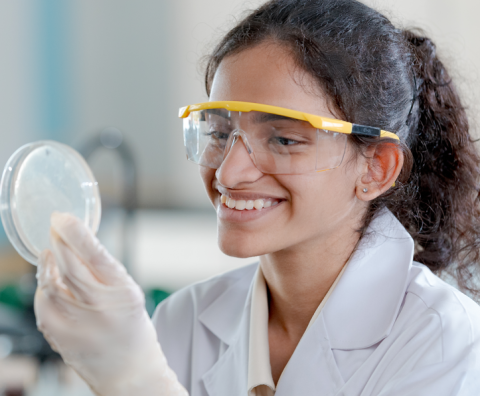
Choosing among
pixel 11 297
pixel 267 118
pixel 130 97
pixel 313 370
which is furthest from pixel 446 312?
pixel 130 97

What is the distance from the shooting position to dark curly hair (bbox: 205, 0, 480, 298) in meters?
1.25

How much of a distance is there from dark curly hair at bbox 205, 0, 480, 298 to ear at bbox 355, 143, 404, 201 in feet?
0.09

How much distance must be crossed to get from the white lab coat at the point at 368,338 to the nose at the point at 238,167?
0.35 metres

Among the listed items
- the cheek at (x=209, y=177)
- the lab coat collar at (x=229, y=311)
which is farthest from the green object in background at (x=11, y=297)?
the cheek at (x=209, y=177)

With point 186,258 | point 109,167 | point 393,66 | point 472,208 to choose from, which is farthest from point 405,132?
point 109,167

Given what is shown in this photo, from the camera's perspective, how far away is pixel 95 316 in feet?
3.10

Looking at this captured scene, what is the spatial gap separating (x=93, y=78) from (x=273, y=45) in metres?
3.34

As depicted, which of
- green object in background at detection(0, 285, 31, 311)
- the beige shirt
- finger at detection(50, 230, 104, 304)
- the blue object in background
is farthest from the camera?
the blue object in background

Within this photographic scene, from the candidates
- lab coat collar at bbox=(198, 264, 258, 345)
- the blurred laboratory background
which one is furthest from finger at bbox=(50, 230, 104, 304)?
the blurred laboratory background

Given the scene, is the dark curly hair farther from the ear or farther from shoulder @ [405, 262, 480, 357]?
shoulder @ [405, 262, 480, 357]

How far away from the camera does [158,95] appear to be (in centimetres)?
421

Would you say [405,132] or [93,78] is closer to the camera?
[405,132]

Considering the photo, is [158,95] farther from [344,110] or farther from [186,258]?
[344,110]

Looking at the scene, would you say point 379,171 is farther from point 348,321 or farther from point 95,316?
point 95,316
